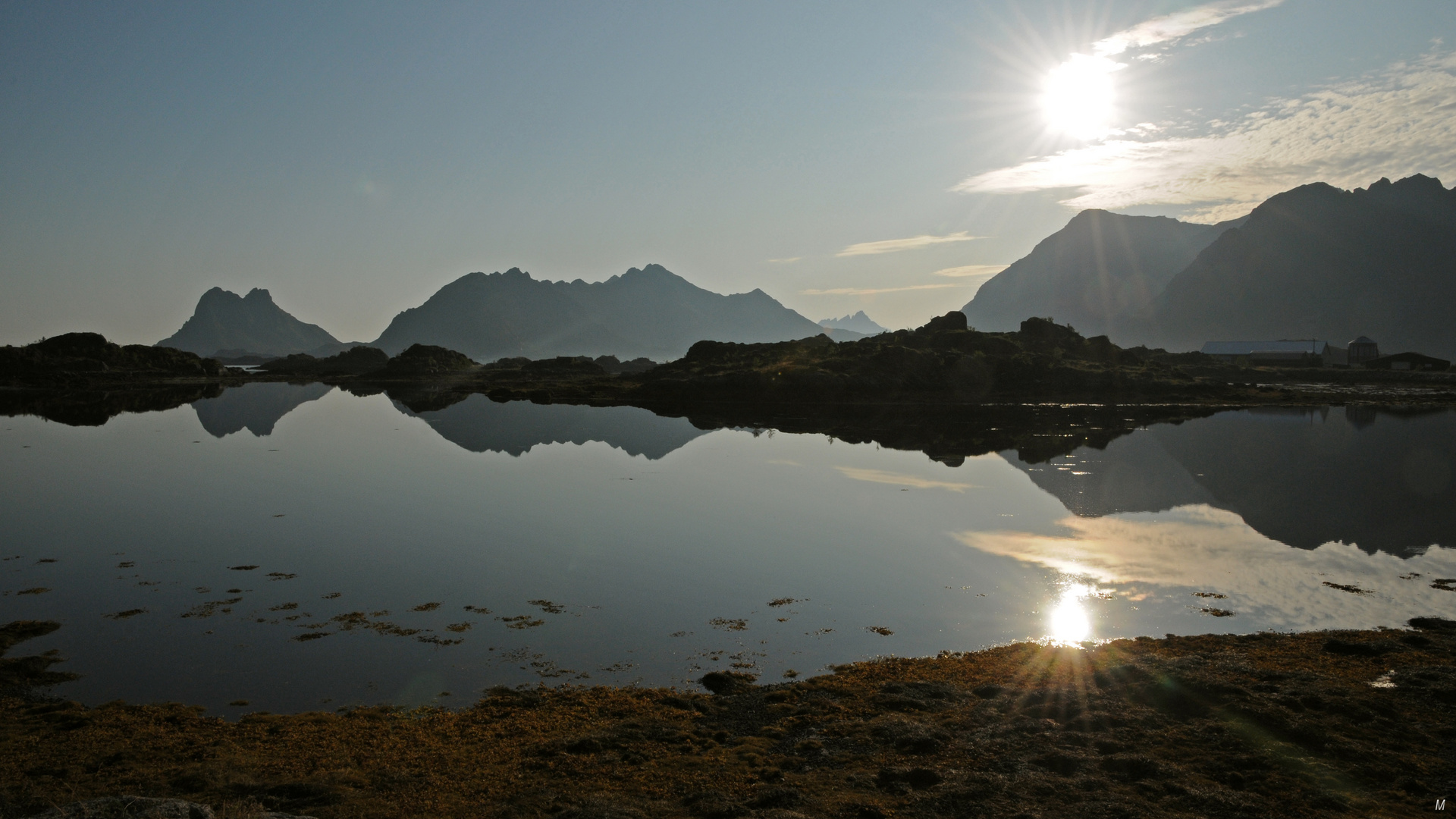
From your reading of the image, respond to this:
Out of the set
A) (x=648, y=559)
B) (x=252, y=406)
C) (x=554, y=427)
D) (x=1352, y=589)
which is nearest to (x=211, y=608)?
(x=648, y=559)

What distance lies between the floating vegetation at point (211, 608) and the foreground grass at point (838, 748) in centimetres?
532

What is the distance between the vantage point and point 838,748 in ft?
42.1

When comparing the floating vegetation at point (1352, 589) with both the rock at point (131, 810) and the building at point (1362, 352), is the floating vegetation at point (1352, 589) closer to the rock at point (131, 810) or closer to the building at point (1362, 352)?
the rock at point (131, 810)

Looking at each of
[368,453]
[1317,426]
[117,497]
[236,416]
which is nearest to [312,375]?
[236,416]

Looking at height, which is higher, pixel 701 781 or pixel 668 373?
pixel 668 373

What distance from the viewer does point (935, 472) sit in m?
44.1

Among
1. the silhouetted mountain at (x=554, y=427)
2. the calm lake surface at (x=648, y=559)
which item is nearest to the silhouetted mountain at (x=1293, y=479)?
the calm lake surface at (x=648, y=559)

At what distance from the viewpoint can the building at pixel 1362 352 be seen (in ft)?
533

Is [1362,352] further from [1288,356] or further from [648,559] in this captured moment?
[648,559]

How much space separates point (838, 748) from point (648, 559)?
13.9m

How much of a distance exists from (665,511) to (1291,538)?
25432 millimetres

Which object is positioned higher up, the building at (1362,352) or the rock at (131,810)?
the building at (1362,352)

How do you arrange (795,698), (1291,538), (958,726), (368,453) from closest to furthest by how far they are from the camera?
(958,726)
(795,698)
(1291,538)
(368,453)

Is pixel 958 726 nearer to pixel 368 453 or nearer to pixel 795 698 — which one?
pixel 795 698
